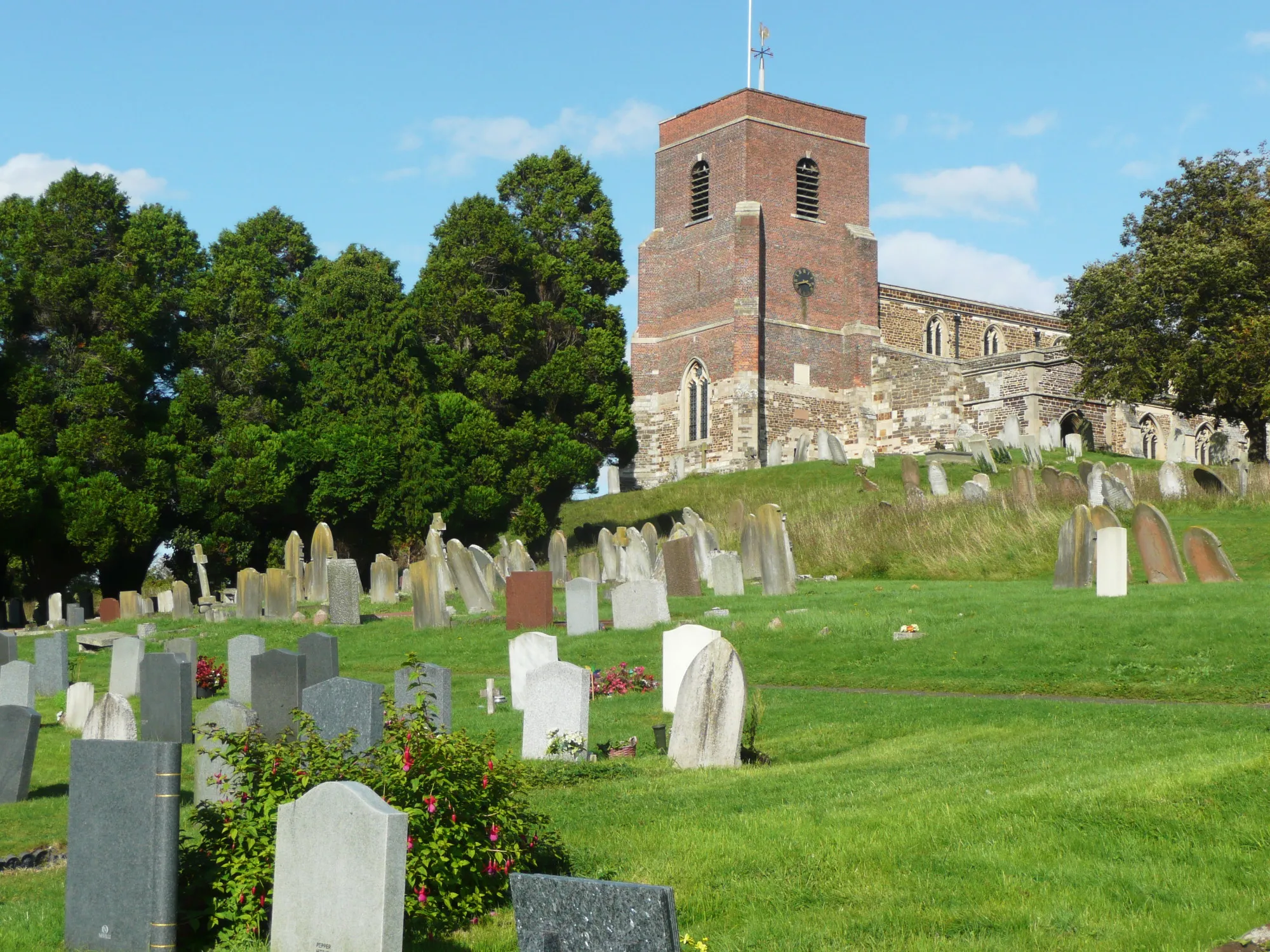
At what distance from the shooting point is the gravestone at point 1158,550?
18625 mm

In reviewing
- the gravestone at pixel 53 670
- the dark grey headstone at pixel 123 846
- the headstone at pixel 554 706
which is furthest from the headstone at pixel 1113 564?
the dark grey headstone at pixel 123 846

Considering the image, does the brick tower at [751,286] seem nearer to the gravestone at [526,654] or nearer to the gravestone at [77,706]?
the gravestone at [526,654]

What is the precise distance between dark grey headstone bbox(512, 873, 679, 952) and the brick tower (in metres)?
43.4

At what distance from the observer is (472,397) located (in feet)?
124

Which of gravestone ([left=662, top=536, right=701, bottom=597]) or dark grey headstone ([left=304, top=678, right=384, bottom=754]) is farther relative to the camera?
gravestone ([left=662, top=536, right=701, bottom=597])

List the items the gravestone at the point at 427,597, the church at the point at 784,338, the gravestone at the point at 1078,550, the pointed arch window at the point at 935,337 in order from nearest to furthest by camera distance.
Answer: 1. the gravestone at the point at 1078,550
2. the gravestone at the point at 427,597
3. the church at the point at 784,338
4. the pointed arch window at the point at 935,337

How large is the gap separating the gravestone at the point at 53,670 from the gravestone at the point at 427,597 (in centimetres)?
532

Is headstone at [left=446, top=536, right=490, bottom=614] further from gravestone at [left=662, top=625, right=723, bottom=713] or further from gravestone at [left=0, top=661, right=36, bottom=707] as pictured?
gravestone at [left=662, top=625, right=723, bottom=713]

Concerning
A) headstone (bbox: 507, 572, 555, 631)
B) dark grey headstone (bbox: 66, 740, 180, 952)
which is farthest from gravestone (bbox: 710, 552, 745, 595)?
dark grey headstone (bbox: 66, 740, 180, 952)

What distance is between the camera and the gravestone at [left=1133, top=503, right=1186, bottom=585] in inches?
733

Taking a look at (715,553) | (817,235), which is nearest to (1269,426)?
(817,235)

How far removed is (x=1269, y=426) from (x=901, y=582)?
28115 mm

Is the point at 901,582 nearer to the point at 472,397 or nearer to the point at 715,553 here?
the point at 715,553

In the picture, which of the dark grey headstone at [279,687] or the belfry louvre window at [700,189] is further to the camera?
the belfry louvre window at [700,189]
